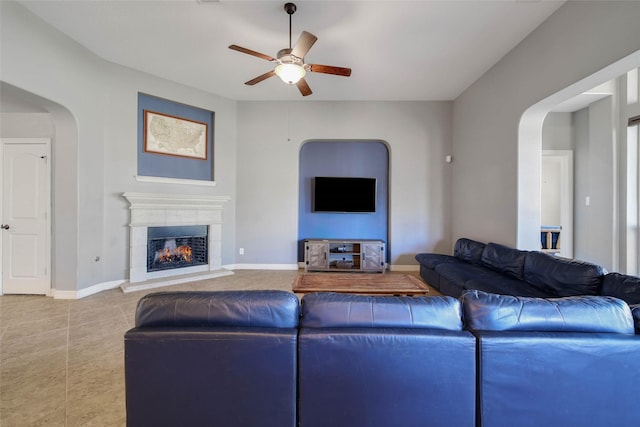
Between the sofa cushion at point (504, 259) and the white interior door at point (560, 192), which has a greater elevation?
the white interior door at point (560, 192)

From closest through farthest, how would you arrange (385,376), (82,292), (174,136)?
(385,376) → (82,292) → (174,136)

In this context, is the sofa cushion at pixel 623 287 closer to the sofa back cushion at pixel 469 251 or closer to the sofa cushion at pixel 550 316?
the sofa cushion at pixel 550 316

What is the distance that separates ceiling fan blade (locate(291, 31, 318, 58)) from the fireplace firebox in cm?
331

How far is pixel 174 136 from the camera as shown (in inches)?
167

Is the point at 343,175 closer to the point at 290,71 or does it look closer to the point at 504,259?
the point at 290,71

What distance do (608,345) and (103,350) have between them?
3316mm

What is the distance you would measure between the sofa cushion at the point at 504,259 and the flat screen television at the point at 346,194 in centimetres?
201

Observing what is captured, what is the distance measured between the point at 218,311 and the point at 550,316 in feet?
5.02

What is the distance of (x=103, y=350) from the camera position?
218cm

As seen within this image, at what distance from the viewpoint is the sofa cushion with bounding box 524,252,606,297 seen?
2.09 meters

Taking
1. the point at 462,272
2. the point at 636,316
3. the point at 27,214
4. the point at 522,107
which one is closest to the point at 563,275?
the point at 462,272

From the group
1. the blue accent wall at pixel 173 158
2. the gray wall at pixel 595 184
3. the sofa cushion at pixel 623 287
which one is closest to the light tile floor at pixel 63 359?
the blue accent wall at pixel 173 158

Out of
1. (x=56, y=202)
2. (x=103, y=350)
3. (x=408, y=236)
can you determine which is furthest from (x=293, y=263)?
(x=56, y=202)

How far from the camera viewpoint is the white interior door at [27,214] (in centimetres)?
340
